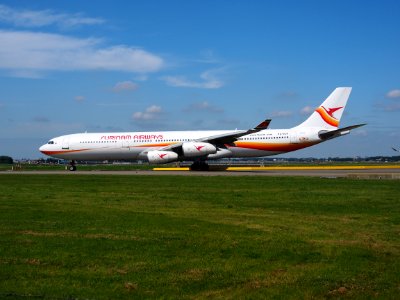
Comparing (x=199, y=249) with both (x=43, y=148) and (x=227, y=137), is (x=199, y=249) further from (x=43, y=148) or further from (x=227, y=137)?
(x=43, y=148)

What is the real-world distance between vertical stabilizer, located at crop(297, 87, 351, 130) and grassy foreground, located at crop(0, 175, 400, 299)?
29420mm

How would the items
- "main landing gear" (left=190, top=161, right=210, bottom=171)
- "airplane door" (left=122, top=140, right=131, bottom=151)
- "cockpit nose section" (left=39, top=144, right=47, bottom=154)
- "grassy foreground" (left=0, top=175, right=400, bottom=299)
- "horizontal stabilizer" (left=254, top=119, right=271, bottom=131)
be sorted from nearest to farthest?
"grassy foreground" (left=0, top=175, right=400, bottom=299)
"horizontal stabilizer" (left=254, top=119, right=271, bottom=131)
"airplane door" (left=122, top=140, right=131, bottom=151)
"main landing gear" (left=190, top=161, right=210, bottom=171)
"cockpit nose section" (left=39, top=144, right=47, bottom=154)

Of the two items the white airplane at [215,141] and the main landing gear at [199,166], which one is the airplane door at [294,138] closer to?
the white airplane at [215,141]

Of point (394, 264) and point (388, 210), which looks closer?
point (394, 264)

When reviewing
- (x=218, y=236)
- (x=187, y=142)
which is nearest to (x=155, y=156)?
(x=187, y=142)

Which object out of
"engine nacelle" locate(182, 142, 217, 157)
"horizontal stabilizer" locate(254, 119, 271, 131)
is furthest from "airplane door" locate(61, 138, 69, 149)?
"horizontal stabilizer" locate(254, 119, 271, 131)

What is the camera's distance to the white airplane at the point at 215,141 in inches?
1732

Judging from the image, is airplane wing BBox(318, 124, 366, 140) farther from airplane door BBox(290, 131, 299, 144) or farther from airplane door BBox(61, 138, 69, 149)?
airplane door BBox(61, 138, 69, 149)

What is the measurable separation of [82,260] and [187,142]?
117ft

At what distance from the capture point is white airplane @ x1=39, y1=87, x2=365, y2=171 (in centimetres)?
4400

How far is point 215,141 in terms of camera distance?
4503 cm

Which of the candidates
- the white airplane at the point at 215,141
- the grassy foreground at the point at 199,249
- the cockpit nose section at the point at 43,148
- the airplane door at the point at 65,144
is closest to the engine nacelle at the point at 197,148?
the white airplane at the point at 215,141

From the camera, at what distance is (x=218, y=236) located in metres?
11.1

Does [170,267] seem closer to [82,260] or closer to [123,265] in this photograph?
[123,265]
